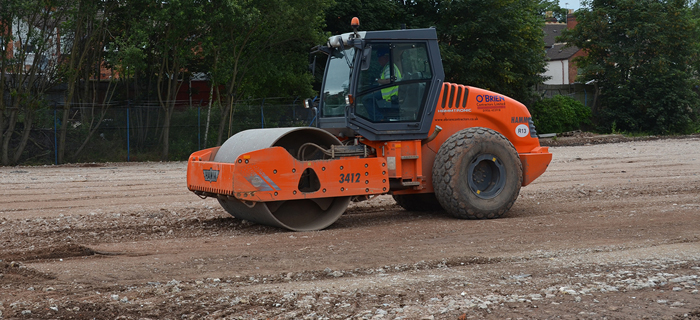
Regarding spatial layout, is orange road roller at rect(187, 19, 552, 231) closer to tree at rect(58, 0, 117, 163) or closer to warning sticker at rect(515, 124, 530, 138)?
warning sticker at rect(515, 124, 530, 138)

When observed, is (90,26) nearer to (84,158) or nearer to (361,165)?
(84,158)

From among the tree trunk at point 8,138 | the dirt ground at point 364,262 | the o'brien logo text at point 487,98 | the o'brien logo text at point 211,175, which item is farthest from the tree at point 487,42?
the o'brien logo text at point 211,175

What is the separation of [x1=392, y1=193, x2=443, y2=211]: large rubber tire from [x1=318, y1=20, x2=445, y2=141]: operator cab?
4.93ft

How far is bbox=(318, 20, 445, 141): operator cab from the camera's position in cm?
888

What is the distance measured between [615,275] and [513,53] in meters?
27.9

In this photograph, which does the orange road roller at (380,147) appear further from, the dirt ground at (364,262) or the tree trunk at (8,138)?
the tree trunk at (8,138)

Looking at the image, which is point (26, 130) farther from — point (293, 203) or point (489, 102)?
point (489, 102)

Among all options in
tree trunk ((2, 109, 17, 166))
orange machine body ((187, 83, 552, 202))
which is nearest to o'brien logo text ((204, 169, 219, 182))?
orange machine body ((187, 83, 552, 202))

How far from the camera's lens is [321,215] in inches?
349

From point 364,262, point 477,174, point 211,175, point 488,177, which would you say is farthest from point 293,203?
point 488,177

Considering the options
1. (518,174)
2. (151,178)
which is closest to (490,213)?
(518,174)

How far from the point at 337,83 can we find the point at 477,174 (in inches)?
88.9

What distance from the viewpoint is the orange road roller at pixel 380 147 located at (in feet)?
27.5

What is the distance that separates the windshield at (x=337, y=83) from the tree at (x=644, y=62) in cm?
A: 2983
